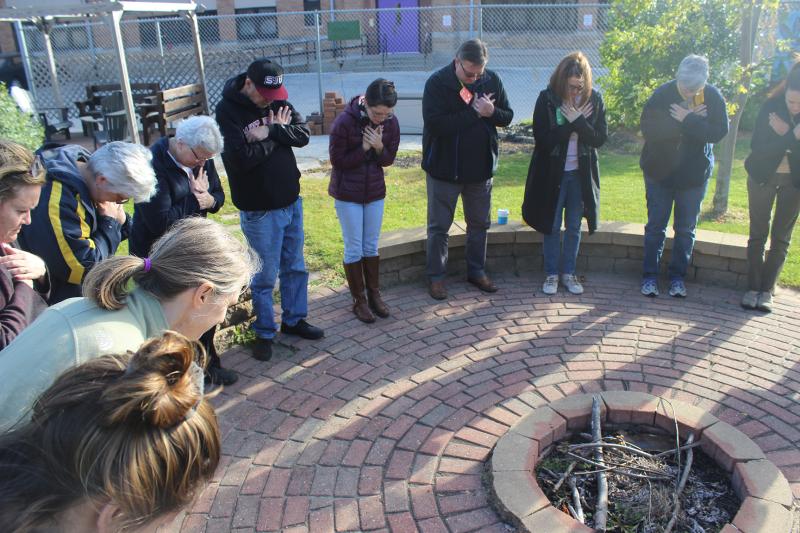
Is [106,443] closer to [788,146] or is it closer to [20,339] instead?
[20,339]

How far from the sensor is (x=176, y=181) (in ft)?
12.3

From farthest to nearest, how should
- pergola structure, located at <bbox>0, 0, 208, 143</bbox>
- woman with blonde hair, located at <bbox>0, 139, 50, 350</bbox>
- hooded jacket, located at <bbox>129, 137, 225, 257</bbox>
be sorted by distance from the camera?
1. pergola structure, located at <bbox>0, 0, 208, 143</bbox>
2. hooded jacket, located at <bbox>129, 137, 225, 257</bbox>
3. woman with blonde hair, located at <bbox>0, 139, 50, 350</bbox>

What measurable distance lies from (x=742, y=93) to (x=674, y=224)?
224 centimetres

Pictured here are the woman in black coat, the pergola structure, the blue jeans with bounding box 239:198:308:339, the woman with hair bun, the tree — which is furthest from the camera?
the pergola structure

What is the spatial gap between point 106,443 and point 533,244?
4.86 meters

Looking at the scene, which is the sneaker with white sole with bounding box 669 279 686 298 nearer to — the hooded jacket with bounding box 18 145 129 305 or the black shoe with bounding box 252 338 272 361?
the black shoe with bounding box 252 338 272 361

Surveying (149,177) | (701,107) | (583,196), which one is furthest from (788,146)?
(149,177)

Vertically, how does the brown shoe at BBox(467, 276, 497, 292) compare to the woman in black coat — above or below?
→ below

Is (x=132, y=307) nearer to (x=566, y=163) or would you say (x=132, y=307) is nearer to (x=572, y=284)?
(x=566, y=163)

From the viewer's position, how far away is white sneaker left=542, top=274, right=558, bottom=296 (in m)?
5.27

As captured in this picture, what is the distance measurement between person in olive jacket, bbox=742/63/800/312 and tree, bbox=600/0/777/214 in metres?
2.00

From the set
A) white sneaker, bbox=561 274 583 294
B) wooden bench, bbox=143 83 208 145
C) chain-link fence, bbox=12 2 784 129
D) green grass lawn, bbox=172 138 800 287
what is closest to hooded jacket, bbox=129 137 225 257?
green grass lawn, bbox=172 138 800 287

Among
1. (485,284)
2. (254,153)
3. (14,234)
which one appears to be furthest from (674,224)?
(14,234)

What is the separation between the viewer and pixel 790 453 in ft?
10.7
